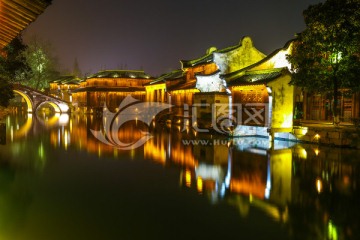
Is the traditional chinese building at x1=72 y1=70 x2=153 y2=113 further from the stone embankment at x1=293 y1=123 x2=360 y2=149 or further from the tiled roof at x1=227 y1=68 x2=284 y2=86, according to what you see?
the stone embankment at x1=293 y1=123 x2=360 y2=149

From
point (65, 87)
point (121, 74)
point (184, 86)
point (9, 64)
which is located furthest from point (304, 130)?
point (65, 87)

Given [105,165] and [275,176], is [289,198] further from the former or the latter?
[105,165]

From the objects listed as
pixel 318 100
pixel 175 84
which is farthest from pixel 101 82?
pixel 318 100

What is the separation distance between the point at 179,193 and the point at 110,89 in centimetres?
5318

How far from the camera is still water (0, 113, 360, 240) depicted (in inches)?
311

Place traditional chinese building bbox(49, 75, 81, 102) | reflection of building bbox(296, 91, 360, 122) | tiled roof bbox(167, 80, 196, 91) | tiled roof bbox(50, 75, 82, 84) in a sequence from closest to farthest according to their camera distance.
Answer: reflection of building bbox(296, 91, 360, 122) → tiled roof bbox(167, 80, 196, 91) → traditional chinese building bbox(49, 75, 81, 102) → tiled roof bbox(50, 75, 82, 84)

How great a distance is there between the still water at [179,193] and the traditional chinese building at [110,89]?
4309 centimetres

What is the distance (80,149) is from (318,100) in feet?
64.1

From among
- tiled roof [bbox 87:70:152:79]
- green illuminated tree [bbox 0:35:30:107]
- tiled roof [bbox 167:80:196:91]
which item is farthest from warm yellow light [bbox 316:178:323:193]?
tiled roof [bbox 87:70:152:79]

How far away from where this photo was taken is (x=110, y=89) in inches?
2445

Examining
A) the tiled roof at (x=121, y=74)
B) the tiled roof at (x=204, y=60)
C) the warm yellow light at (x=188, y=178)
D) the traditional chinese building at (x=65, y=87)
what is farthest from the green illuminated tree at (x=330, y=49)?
the traditional chinese building at (x=65, y=87)

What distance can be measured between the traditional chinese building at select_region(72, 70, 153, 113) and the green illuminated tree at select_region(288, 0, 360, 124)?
1713 inches

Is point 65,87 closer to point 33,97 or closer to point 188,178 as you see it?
point 33,97

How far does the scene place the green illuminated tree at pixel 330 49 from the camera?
19547 mm
